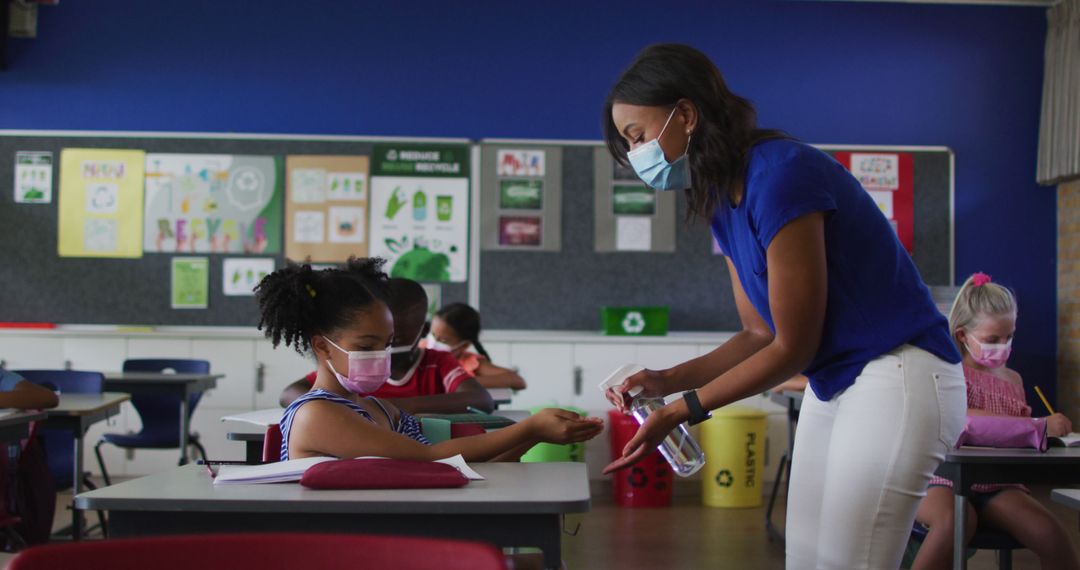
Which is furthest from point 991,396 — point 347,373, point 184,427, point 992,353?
point 184,427

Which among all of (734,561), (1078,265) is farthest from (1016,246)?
(734,561)

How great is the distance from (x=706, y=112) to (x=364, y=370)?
0.83 m

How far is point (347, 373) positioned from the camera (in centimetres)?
191

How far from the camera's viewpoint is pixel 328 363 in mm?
1935

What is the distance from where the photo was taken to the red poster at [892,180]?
5.74m

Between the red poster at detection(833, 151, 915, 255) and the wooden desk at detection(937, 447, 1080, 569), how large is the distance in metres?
3.61

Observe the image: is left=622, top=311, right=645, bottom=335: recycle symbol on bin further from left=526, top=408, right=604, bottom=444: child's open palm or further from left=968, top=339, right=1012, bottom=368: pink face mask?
left=526, top=408, right=604, bottom=444: child's open palm

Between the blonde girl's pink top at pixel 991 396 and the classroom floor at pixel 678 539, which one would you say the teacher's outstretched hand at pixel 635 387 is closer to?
the blonde girl's pink top at pixel 991 396

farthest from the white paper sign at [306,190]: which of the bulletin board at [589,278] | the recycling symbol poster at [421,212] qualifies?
the bulletin board at [589,278]

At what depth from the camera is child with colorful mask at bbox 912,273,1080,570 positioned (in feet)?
7.93

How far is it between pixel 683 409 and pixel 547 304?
4133mm

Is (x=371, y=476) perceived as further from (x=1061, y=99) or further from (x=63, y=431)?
(x=1061, y=99)

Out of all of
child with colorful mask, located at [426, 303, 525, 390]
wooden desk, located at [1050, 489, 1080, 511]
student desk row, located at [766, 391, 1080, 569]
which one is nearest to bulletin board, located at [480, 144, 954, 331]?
child with colorful mask, located at [426, 303, 525, 390]

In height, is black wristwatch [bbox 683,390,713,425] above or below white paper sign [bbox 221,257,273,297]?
below
